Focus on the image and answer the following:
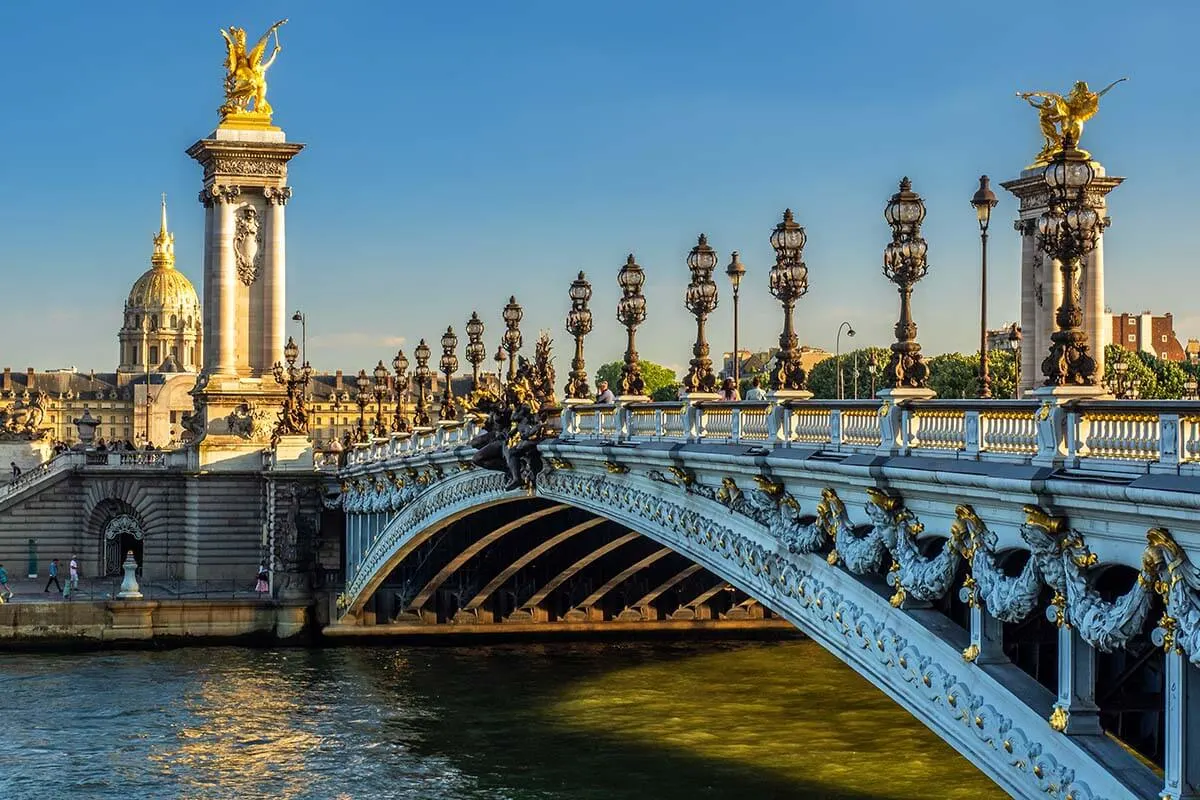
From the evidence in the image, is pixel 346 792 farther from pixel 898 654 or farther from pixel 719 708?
pixel 898 654

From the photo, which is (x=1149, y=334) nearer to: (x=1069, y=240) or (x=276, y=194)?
(x=276, y=194)

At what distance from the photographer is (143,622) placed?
2136 inches

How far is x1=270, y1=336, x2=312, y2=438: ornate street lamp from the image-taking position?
67.2 meters

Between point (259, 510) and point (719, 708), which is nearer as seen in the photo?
point (719, 708)

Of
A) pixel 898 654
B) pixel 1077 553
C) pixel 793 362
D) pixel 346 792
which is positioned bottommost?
pixel 346 792

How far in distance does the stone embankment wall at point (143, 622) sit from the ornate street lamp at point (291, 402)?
12230 mm

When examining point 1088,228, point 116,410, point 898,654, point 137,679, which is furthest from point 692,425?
point 116,410

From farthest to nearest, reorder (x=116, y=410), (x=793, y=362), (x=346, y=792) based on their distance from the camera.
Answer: (x=116, y=410) < (x=346, y=792) < (x=793, y=362)

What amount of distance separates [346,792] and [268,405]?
38.3 metres

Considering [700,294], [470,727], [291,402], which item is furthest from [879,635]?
[291,402]

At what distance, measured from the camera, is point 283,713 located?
42.6 meters

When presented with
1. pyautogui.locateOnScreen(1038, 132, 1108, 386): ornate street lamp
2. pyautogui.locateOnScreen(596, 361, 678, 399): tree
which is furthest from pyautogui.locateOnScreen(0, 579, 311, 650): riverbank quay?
pyautogui.locateOnScreen(596, 361, 678, 399): tree

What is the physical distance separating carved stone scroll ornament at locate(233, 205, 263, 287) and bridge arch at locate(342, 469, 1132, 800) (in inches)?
1601

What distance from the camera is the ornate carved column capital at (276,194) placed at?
72.6m
